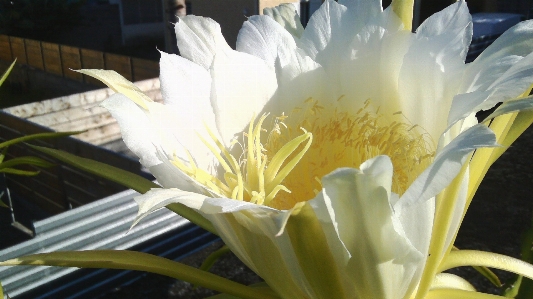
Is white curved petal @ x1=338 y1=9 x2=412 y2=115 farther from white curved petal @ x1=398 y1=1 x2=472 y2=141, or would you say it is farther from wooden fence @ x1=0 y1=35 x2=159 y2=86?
wooden fence @ x1=0 y1=35 x2=159 y2=86

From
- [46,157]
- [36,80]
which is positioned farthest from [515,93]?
[36,80]

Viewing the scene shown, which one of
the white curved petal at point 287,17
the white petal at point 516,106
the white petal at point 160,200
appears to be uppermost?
the white curved petal at point 287,17

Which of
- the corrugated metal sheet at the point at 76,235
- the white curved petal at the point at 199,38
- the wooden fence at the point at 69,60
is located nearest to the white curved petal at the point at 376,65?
the white curved petal at the point at 199,38

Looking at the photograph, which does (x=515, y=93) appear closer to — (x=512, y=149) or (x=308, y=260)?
(x=308, y=260)

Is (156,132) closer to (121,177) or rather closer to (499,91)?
(121,177)

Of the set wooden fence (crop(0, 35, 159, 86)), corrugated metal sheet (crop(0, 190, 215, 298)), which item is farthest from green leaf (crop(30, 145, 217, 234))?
wooden fence (crop(0, 35, 159, 86))

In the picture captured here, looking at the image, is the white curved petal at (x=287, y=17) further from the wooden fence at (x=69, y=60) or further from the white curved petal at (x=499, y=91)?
the wooden fence at (x=69, y=60)
